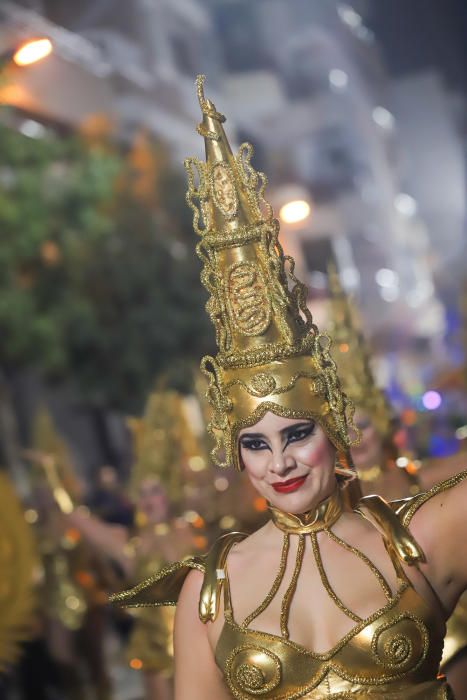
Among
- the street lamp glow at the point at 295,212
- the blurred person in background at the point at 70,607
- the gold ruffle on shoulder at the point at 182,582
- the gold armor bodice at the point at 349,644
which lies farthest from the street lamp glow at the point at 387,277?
the gold armor bodice at the point at 349,644

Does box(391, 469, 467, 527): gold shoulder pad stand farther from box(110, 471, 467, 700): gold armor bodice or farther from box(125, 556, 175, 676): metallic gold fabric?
box(125, 556, 175, 676): metallic gold fabric

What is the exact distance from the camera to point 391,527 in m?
2.69

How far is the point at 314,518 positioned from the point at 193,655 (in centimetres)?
48

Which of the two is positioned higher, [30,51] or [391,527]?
[30,51]

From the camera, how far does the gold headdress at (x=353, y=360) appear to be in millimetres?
4648

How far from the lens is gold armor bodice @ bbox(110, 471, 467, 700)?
2562 millimetres

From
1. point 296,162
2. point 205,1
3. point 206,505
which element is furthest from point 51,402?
point 206,505

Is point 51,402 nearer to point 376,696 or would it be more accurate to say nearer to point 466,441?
point 466,441

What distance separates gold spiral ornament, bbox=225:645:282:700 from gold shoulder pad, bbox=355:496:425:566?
39 centimetres

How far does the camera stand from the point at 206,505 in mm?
6430

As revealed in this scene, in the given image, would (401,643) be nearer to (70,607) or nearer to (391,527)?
(391,527)

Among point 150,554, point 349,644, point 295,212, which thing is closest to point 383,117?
point 295,212

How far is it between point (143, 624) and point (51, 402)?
13.3 m

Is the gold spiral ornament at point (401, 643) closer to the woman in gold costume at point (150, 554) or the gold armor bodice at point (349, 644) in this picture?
the gold armor bodice at point (349, 644)
